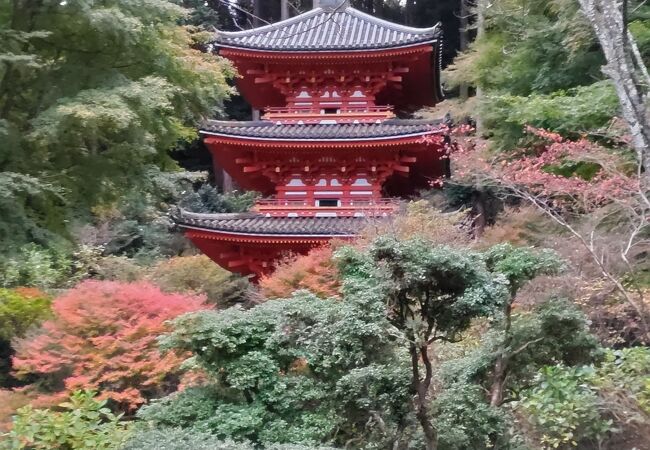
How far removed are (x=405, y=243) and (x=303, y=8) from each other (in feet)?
74.8

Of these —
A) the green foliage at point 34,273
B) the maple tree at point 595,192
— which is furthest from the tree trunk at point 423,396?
the green foliage at point 34,273

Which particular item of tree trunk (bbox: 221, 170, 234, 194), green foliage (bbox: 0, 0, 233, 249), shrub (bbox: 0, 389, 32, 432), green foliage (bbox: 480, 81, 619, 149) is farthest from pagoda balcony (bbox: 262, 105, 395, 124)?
tree trunk (bbox: 221, 170, 234, 194)

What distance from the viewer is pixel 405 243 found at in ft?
15.0

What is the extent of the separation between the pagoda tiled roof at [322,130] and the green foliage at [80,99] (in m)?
0.91

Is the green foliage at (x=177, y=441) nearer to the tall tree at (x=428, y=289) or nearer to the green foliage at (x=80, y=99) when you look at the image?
the tall tree at (x=428, y=289)

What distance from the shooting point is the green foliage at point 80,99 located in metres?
9.08

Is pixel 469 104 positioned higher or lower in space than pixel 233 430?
higher

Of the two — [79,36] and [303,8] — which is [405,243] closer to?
[79,36]

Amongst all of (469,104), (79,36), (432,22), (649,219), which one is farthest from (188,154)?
(649,219)

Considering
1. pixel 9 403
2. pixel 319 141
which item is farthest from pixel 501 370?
pixel 319 141

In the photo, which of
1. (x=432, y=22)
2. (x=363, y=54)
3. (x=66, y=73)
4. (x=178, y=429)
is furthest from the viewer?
(x=432, y=22)

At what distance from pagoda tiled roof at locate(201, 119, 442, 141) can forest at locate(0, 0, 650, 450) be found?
77 centimetres

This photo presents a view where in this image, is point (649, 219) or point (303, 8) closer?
point (649, 219)

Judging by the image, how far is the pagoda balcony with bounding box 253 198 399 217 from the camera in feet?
36.8
